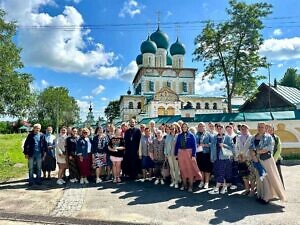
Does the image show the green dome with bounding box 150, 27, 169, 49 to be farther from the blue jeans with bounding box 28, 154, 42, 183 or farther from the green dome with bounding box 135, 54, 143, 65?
the blue jeans with bounding box 28, 154, 42, 183

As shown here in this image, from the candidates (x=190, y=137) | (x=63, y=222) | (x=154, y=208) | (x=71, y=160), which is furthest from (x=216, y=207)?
(x=71, y=160)

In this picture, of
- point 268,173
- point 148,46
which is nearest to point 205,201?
point 268,173

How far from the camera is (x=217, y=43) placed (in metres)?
27.4

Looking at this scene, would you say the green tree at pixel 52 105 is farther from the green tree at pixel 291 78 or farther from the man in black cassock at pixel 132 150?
the man in black cassock at pixel 132 150

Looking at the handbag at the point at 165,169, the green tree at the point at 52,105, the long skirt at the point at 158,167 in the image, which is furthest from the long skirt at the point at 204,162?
the green tree at the point at 52,105

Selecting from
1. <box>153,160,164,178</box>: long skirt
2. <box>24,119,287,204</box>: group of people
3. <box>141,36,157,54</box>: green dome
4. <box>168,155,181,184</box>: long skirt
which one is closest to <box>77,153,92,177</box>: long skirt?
<box>24,119,287,204</box>: group of people

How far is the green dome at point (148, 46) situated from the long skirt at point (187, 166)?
200 feet

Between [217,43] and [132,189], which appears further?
[217,43]

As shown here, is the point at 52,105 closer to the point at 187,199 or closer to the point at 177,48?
the point at 177,48

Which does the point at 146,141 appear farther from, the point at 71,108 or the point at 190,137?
the point at 71,108

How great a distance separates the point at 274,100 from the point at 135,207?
23732 mm

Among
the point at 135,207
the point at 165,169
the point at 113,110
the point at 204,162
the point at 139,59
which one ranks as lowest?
the point at 135,207

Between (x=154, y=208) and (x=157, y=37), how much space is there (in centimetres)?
6621

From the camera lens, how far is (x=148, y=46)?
224 ft
